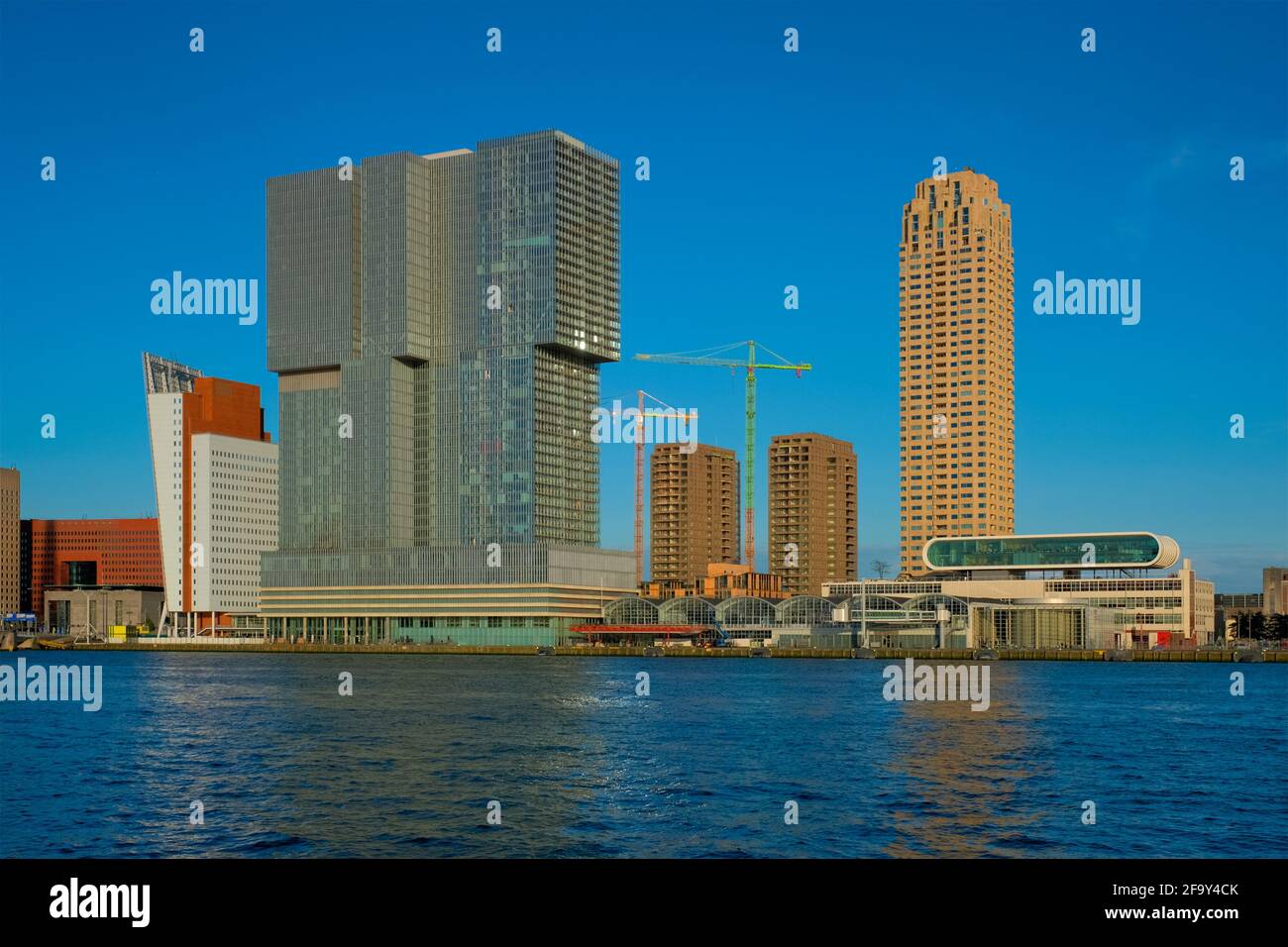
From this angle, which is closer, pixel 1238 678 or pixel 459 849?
pixel 459 849

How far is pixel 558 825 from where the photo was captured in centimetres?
4381

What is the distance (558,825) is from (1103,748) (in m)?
35.7

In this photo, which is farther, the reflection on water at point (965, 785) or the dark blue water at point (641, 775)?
the dark blue water at point (641, 775)

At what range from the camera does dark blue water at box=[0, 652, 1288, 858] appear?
41812 mm

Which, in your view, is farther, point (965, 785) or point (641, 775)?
point (641, 775)

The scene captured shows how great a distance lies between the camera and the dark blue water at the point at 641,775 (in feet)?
137

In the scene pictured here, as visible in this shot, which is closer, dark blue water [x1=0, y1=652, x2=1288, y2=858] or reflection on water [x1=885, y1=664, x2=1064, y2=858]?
reflection on water [x1=885, y1=664, x2=1064, y2=858]

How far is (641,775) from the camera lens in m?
56.4
